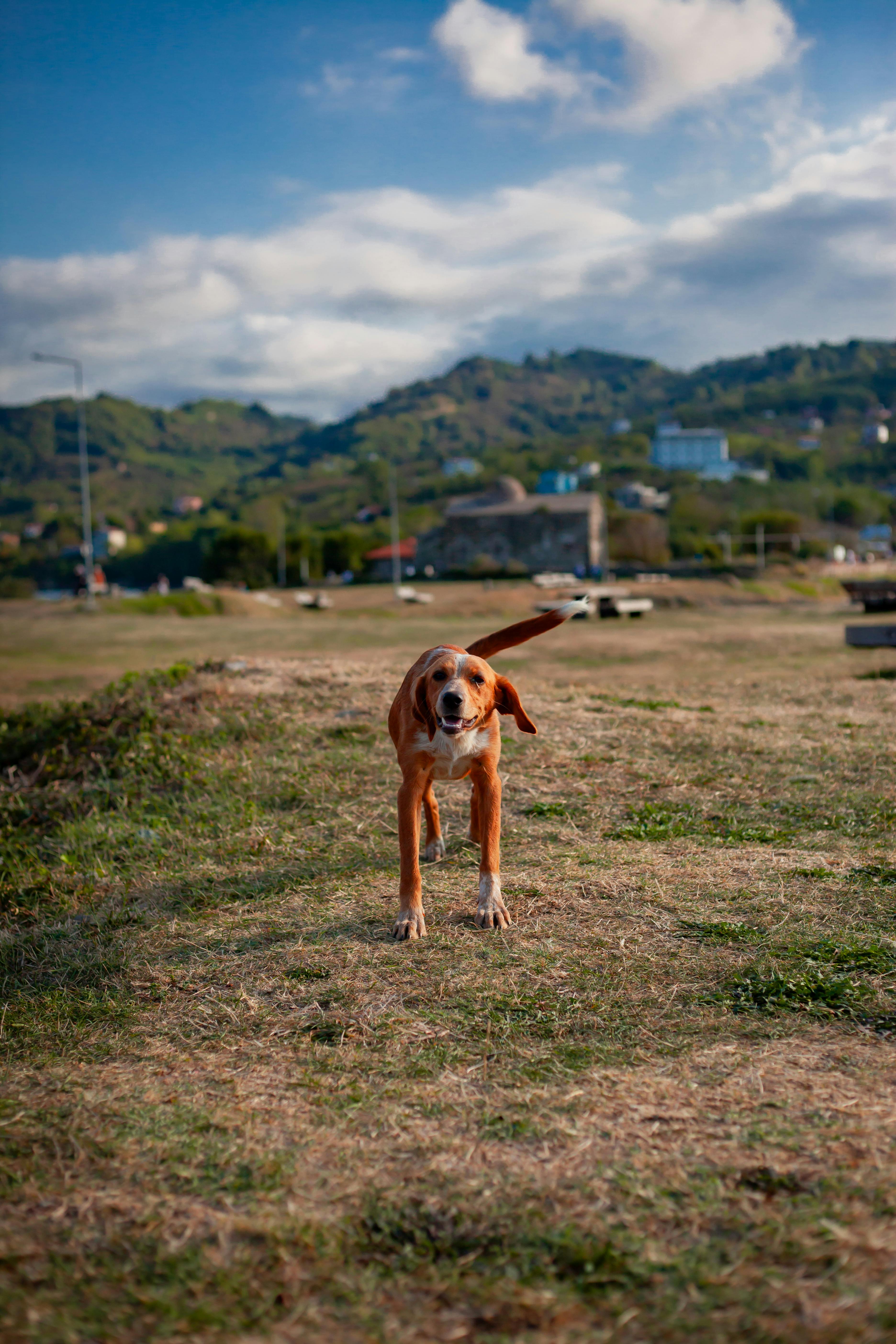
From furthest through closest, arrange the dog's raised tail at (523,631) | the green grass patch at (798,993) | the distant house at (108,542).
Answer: the distant house at (108,542), the dog's raised tail at (523,631), the green grass patch at (798,993)

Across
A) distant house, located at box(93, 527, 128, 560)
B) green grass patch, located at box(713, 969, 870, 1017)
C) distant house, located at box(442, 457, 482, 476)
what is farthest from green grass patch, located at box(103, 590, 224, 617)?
distant house, located at box(442, 457, 482, 476)

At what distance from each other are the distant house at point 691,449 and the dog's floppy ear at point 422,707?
164 meters

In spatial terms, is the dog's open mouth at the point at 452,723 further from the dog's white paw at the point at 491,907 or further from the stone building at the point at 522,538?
the stone building at the point at 522,538

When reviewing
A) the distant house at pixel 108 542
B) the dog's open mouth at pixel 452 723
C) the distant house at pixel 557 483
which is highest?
the distant house at pixel 557 483

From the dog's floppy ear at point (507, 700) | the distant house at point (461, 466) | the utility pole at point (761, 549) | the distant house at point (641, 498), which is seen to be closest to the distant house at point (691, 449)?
the distant house at point (461, 466)

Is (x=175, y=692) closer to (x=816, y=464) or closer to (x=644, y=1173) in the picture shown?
(x=644, y=1173)

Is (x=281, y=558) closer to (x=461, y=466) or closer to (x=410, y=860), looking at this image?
(x=410, y=860)

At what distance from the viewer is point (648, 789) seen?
6352 mm

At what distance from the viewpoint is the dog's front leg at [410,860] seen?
4137 millimetres

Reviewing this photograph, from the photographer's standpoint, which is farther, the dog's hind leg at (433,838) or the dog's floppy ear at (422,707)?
the dog's hind leg at (433,838)

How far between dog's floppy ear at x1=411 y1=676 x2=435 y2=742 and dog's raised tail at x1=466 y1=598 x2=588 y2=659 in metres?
0.46

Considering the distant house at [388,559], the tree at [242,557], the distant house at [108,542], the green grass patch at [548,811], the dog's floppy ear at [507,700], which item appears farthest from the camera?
the distant house at [108,542]

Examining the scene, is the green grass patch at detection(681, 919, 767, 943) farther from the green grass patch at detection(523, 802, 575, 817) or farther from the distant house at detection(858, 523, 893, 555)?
the distant house at detection(858, 523, 893, 555)

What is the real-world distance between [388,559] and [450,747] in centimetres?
7474
